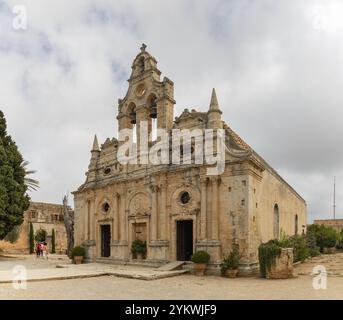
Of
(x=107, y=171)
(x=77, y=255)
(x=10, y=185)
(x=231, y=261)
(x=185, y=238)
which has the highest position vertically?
(x=107, y=171)

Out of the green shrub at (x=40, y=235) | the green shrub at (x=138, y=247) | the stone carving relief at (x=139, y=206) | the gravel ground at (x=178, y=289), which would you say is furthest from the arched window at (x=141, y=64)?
the green shrub at (x=40, y=235)

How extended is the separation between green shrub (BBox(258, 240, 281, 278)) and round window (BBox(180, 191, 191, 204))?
4.63m

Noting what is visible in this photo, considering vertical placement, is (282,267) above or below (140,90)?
below

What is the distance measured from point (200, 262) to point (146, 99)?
32.3ft

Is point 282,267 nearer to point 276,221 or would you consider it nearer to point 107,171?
point 276,221

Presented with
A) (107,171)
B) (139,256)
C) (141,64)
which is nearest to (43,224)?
(107,171)

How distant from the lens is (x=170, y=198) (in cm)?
1853

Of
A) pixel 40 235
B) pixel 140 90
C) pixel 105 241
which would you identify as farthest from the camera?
pixel 40 235

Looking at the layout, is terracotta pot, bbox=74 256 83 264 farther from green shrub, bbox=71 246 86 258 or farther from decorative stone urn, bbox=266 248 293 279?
decorative stone urn, bbox=266 248 293 279

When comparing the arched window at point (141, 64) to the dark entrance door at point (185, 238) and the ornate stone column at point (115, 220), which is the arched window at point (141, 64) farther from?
the dark entrance door at point (185, 238)

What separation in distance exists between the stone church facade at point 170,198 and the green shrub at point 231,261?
37cm

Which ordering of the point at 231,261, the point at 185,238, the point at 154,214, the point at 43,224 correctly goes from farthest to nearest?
1. the point at 43,224
2. the point at 154,214
3. the point at 185,238
4. the point at 231,261
